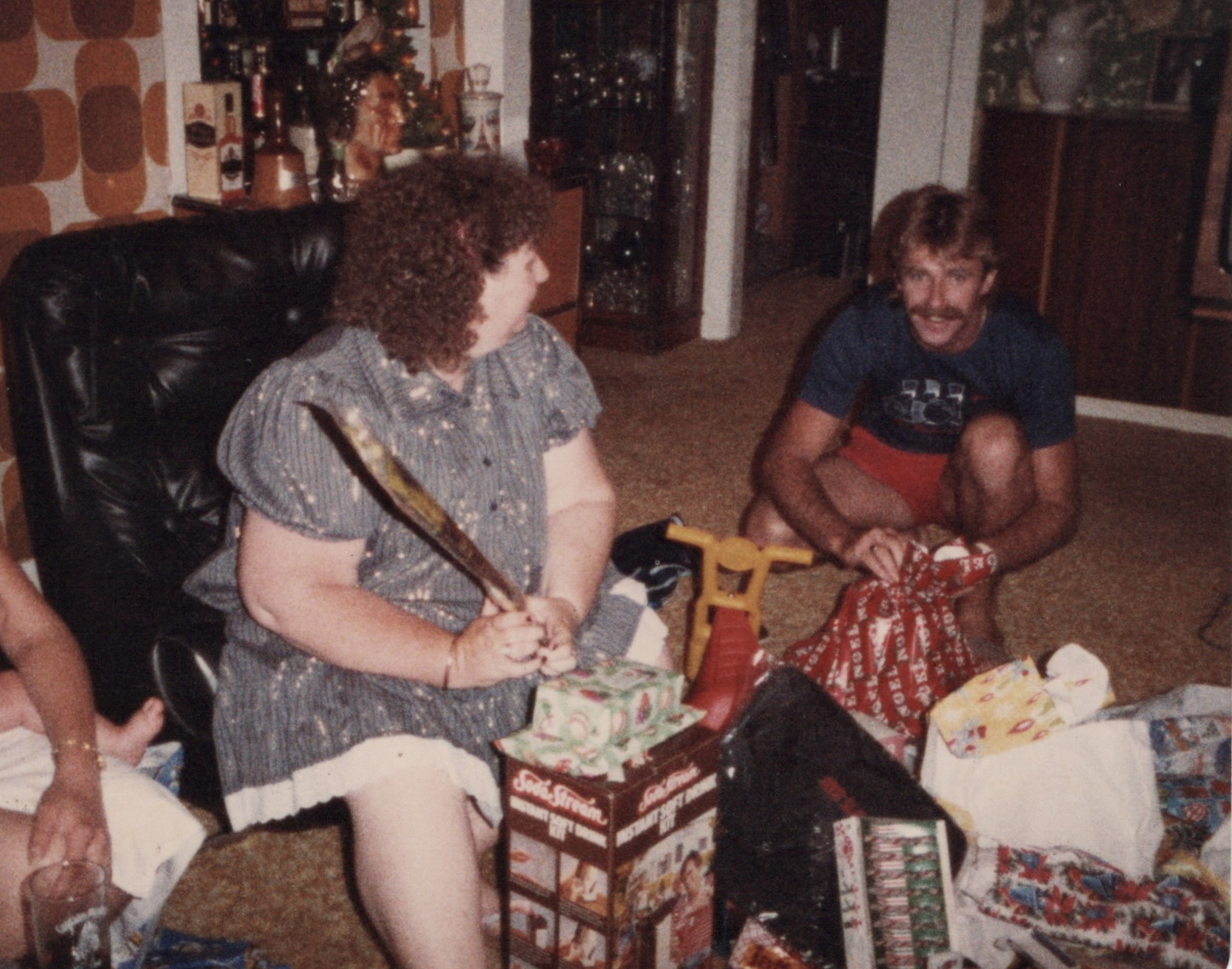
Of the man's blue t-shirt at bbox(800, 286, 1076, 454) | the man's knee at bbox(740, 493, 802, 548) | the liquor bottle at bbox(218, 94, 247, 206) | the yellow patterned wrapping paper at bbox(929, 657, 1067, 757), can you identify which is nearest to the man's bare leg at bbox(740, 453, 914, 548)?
the man's knee at bbox(740, 493, 802, 548)

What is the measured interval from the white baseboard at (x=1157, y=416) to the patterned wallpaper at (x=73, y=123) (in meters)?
3.16

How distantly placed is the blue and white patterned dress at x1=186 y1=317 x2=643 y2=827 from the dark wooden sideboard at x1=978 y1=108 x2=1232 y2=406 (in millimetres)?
3079

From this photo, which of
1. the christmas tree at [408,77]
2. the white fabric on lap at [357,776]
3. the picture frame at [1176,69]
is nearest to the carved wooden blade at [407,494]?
the white fabric on lap at [357,776]

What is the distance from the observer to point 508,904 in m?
1.48

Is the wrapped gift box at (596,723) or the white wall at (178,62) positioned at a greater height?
the white wall at (178,62)

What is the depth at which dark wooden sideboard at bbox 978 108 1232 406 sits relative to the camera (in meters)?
3.98

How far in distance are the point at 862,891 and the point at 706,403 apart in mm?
2926

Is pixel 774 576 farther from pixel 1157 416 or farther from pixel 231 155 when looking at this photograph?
pixel 1157 416

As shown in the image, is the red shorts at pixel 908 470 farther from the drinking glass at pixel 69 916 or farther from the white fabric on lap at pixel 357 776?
the drinking glass at pixel 69 916

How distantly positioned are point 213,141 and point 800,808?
7.20 ft

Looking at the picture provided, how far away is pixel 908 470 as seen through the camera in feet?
8.30

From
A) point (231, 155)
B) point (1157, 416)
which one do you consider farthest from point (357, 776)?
point (1157, 416)

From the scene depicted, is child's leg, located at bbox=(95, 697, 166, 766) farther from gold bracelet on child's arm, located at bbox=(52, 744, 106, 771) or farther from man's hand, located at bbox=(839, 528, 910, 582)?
man's hand, located at bbox=(839, 528, 910, 582)

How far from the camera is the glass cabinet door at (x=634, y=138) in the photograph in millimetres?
4449
